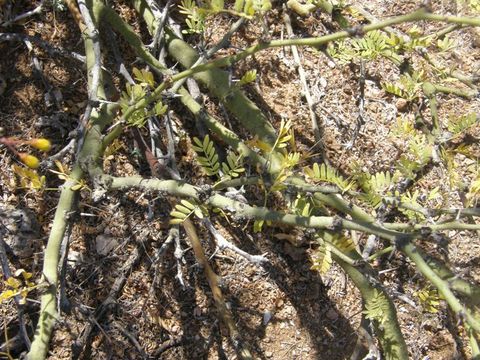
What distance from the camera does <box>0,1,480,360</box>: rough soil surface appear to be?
176cm

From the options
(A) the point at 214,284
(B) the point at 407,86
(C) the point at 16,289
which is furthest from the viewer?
(B) the point at 407,86

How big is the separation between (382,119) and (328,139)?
0.24m

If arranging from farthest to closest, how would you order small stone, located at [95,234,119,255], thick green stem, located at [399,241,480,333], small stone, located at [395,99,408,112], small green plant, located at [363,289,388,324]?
1. small stone, located at [395,99,408,112]
2. small stone, located at [95,234,119,255]
3. small green plant, located at [363,289,388,324]
4. thick green stem, located at [399,241,480,333]

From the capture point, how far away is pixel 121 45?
1.97 meters

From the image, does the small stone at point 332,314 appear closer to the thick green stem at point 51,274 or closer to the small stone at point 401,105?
the small stone at point 401,105

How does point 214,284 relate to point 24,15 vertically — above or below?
below

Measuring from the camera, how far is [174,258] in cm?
184

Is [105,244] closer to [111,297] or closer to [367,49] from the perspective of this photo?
[111,297]

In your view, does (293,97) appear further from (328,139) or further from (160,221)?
(160,221)

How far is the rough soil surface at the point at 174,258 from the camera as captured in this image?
176cm

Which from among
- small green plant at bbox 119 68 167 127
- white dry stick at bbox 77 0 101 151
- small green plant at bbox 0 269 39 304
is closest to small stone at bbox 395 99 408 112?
small green plant at bbox 119 68 167 127

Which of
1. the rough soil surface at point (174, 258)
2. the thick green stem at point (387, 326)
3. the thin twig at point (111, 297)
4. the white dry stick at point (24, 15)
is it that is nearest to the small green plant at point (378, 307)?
the thick green stem at point (387, 326)

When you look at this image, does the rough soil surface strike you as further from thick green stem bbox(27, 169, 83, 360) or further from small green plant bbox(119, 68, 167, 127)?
small green plant bbox(119, 68, 167, 127)

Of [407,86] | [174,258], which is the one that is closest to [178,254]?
[174,258]
